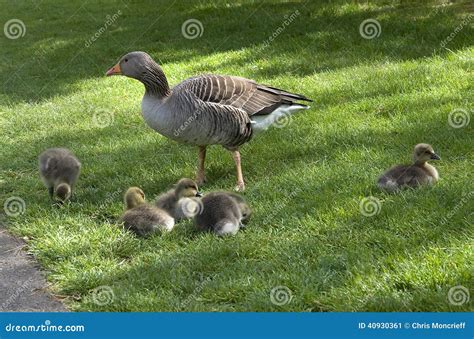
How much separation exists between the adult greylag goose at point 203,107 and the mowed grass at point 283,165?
1.56 ft

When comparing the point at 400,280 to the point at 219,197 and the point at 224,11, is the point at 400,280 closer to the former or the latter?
the point at 219,197

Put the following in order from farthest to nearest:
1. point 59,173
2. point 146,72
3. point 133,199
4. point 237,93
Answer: point 237,93 < point 146,72 < point 59,173 < point 133,199

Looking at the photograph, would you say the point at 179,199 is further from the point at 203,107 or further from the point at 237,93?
the point at 237,93

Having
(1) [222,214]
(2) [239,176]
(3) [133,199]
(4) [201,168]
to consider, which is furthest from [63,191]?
(1) [222,214]

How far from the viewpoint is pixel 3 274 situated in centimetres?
591

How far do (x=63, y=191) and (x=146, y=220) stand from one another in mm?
1395

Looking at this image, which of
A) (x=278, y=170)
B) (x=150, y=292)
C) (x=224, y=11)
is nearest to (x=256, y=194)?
(x=278, y=170)

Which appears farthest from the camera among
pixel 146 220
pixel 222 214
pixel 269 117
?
pixel 269 117

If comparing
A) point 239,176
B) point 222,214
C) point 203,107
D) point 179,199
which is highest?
point 203,107

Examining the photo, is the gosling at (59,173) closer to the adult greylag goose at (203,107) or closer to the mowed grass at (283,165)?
the mowed grass at (283,165)

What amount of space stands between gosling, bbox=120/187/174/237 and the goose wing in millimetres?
1573

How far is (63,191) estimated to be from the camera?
7.25m

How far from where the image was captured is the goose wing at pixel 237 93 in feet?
24.7

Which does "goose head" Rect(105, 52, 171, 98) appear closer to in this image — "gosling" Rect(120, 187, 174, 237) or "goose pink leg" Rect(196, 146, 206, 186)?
"goose pink leg" Rect(196, 146, 206, 186)
